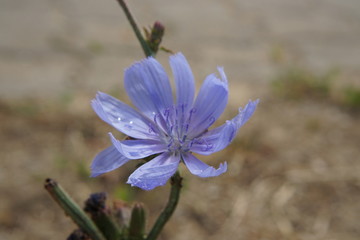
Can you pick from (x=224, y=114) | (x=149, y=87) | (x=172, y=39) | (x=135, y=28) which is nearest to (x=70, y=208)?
(x=149, y=87)

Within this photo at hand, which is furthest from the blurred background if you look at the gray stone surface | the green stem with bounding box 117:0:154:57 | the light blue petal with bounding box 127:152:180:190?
the light blue petal with bounding box 127:152:180:190

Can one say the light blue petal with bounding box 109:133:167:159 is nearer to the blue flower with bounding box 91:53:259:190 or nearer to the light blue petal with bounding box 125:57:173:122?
the blue flower with bounding box 91:53:259:190

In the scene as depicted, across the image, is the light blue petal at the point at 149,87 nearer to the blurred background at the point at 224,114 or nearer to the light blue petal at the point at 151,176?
the light blue petal at the point at 151,176

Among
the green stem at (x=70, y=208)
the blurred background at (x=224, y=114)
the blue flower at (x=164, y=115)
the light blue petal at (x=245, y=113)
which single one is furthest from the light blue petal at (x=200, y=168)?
the blurred background at (x=224, y=114)

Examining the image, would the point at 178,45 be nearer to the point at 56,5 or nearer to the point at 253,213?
the point at 56,5

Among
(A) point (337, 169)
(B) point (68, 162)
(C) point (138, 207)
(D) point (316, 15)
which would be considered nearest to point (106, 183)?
(B) point (68, 162)

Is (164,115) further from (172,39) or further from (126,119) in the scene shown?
(172,39)
